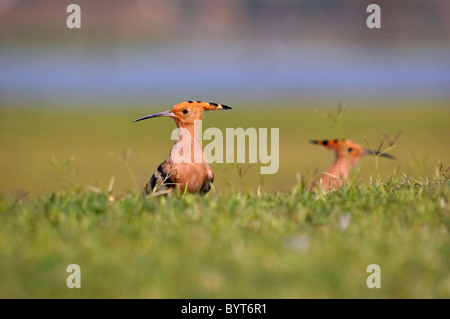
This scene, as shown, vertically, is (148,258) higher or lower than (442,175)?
lower

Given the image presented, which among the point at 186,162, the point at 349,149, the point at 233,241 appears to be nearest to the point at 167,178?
the point at 186,162

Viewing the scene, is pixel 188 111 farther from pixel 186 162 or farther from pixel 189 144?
pixel 186 162

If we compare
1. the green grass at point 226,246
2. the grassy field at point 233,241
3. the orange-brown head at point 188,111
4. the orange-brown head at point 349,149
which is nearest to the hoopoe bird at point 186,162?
the orange-brown head at point 188,111

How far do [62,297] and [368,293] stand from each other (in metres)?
1.47

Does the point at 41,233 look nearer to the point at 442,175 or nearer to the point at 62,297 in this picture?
the point at 62,297

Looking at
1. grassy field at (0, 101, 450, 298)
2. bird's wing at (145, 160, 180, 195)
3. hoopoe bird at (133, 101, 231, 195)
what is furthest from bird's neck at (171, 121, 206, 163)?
grassy field at (0, 101, 450, 298)

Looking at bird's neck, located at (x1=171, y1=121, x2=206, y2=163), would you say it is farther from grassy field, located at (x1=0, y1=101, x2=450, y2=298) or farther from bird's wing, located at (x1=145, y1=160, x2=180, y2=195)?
grassy field, located at (x1=0, y1=101, x2=450, y2=298)

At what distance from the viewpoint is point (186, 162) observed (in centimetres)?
640

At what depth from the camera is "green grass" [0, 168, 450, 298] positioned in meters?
3.81

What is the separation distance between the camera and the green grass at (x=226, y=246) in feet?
12.5

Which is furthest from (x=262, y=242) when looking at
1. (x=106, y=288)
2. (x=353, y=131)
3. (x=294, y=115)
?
(x=294, y=115)

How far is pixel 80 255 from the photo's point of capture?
409 centimetres

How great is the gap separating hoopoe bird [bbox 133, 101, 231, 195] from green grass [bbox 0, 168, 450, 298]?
90 cm

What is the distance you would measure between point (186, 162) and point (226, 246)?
2214 mm
